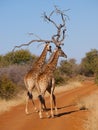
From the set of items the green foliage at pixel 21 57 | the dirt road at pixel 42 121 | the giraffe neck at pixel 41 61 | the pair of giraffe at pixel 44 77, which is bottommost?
the dirt road at pixel 42 121

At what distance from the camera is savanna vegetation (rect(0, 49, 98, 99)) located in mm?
26308

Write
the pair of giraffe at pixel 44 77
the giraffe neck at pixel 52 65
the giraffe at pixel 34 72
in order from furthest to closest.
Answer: the giraffe at pixel 34 72
the giraffe neck at pixel 52 65
the pair of giraffe at pixel 44 77

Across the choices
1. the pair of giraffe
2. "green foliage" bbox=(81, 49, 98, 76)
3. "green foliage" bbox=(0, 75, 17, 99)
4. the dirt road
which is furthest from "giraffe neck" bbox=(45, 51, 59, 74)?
"green foliage" bbox=(81, 49, 98, 76)

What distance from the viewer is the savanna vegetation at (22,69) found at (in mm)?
26308

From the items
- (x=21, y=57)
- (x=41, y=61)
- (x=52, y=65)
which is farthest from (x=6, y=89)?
(x=21, y=57)

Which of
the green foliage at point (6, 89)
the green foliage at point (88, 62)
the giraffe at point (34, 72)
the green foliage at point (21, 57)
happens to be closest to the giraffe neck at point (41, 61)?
the giraffe at point (34, 72)

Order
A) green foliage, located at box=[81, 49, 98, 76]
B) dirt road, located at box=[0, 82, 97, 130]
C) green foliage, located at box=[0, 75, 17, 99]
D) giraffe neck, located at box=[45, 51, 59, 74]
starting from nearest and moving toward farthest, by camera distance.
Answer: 1. dirt road, located at box=[0, 82, 97, 130]
2. giraffe neck, located at box=[45, 51, 59, 74]
3. green foliage, located at box=[0, 75, 17, 99]
4. green foliage, located at box=[81, 49, 98, 76]

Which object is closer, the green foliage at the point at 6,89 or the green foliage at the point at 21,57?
the green foliage at the point at 6,89

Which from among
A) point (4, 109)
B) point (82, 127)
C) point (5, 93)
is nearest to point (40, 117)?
point (82, 127)

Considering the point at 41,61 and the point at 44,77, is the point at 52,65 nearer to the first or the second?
the point at 44,77

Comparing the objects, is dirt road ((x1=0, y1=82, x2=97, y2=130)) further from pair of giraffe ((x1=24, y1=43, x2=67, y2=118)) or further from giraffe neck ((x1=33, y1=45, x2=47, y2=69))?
giraffe neck ((x1=33, y1=45, x2=47, y2=69))

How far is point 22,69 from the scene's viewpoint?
3362cm

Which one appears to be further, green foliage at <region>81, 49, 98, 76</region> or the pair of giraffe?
green foliage at <region>81, 49, 98, 76</region>

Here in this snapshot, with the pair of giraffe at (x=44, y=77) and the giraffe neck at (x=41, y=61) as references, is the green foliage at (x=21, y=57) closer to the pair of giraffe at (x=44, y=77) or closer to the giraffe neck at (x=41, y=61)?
the giraffe neck at (x=41, y=61)
